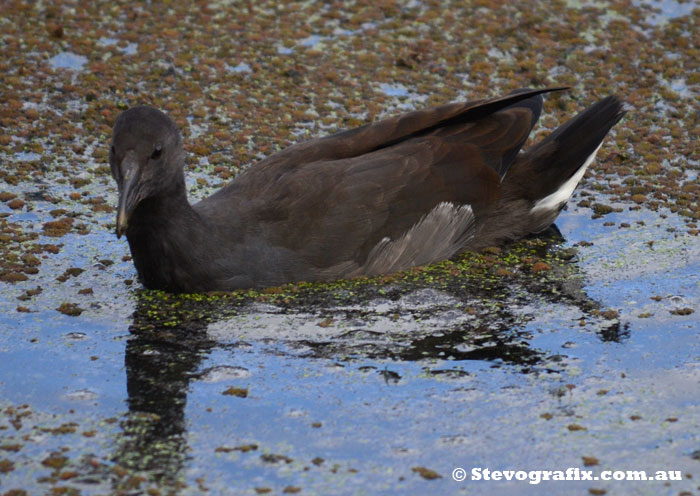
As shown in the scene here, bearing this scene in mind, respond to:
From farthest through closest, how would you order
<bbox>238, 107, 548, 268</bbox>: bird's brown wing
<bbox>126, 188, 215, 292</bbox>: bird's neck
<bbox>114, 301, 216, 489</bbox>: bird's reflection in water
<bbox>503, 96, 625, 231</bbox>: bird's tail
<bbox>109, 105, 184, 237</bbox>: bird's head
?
1. <bbox>503, 96, 625, 231</bbox>: bird's tail
2. <bbox>238, 107, 548, 268</bbox>: bird's brown wing
3. <bbox>126, 188, 215, 292</bbox>: bird's neck
4. <bbox>109, 105, 184, 237</bbox>: bird's head
5. <bbox>114, 301, 216, 489</bbox>: bird's reflection in water

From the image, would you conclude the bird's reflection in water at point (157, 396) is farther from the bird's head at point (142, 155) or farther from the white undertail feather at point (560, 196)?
the white undertail feather at point (560, 196)

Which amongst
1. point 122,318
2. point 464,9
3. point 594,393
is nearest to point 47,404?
point 122,318

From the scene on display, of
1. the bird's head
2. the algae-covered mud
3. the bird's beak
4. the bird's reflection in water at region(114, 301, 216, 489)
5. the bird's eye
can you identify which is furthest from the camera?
the bird's eye

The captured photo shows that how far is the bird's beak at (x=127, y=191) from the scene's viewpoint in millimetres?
5410

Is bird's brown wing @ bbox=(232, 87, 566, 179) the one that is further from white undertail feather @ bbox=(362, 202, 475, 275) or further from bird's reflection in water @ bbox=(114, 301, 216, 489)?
bird's reflection in water @ bbox=(114, 301, 216, 489)

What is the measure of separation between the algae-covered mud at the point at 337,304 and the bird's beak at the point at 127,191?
0.61 metres

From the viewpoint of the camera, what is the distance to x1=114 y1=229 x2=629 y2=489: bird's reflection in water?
4547 mm

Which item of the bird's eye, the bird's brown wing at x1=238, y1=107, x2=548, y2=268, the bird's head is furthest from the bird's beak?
the bird's brown wing at x1=238, y1=107, x2=548, y2=268

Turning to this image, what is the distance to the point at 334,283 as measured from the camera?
6.17 m

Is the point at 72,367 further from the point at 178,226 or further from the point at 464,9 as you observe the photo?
the point at 464,9

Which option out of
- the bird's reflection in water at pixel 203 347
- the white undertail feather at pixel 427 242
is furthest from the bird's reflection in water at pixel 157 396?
the white undertail feather at pixel 427 242

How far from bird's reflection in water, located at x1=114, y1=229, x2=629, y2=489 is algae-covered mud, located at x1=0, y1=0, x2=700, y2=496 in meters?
0.01

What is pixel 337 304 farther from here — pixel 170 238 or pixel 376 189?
pixel 170 238

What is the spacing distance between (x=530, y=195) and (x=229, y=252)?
202 centimetres
